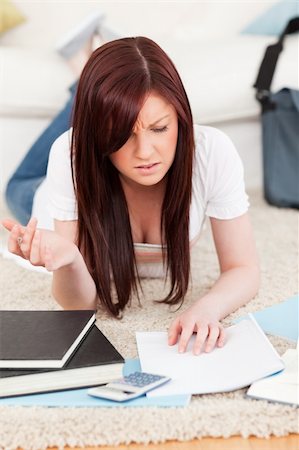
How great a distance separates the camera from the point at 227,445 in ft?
3.10

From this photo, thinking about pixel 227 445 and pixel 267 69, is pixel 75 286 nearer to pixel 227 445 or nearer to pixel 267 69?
pixel 227 445

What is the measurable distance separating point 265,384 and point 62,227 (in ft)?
1.79

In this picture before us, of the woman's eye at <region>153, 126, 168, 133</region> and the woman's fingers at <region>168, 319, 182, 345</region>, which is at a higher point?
the woman's eye at <region>153, 126, 168, 133</region>

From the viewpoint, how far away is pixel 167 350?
3.85 ft

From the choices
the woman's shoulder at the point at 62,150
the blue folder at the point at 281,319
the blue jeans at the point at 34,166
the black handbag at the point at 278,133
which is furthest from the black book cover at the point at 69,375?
the black handbag at the point at 278,133

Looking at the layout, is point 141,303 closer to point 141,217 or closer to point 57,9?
point 141,217

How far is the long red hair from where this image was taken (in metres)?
1.21

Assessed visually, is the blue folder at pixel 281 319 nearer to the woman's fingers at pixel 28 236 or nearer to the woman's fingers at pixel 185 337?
the woman's fingers at pixel 185 337

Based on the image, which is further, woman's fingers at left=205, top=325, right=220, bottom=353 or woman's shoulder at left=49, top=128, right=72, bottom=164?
woman's shoulder at left=49, top=128, right=72, bottom=164

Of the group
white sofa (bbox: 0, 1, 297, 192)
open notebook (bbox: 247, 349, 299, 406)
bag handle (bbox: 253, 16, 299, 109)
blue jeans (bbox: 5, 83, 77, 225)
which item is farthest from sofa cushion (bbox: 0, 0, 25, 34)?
open notebook (bbox: 247, 349, 299, 406)

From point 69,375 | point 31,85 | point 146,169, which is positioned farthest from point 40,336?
point 31,85

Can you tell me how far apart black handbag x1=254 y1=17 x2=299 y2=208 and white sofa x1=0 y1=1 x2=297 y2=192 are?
0.03 metres

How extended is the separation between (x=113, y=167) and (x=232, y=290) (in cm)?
32

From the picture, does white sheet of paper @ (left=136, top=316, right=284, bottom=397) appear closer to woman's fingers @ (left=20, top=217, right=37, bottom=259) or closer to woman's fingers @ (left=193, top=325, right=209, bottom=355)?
woman's fingers @ (left=193, top=325, right=209, bottom=355)
